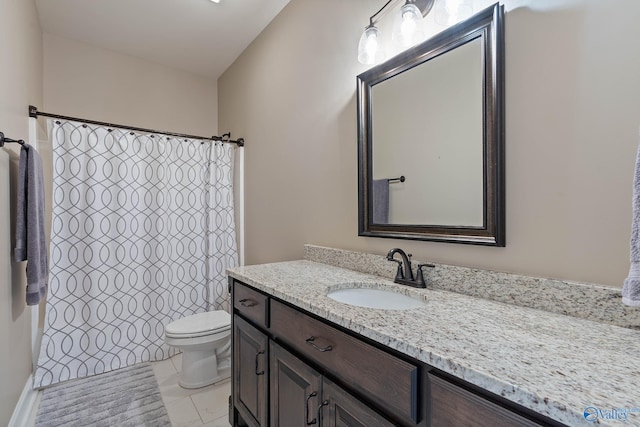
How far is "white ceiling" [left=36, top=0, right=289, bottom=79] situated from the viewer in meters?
2.22

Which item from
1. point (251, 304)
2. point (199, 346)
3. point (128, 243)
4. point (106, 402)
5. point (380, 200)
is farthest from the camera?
point (128, 243)

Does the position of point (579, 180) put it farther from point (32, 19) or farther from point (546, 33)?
point (32, 19)

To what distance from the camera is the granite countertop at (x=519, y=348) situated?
0.48m

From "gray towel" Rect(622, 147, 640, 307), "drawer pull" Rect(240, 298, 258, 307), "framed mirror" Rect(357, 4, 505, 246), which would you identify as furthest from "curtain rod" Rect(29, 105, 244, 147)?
"gray towel" Rect(622, 147, 640, 307)

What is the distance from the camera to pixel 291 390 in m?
1.12

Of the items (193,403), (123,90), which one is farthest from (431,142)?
(123,90)

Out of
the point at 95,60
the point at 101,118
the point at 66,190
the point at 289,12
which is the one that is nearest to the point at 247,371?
the point at 66,190

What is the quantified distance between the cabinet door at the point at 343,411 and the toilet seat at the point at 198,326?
1.29 metres

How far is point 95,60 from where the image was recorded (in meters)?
2.73

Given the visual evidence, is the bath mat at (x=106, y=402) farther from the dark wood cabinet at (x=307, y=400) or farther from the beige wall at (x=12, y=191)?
the dark wood cabinet at (x=307, y=400)

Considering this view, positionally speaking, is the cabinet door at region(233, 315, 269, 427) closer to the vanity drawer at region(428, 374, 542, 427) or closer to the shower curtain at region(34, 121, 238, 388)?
the vanity drawer at region(428, 374, 542, 427)

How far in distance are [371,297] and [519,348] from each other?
69 cm

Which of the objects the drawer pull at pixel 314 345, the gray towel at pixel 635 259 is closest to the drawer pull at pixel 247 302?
the drawer pull at pixel 314 345

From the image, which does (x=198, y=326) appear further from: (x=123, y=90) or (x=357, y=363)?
(x=123, y=90)
